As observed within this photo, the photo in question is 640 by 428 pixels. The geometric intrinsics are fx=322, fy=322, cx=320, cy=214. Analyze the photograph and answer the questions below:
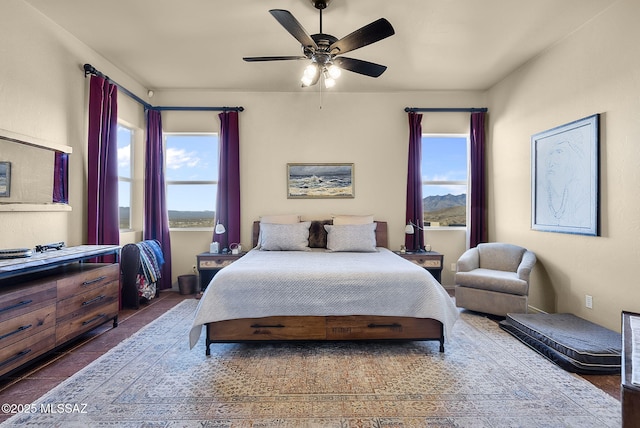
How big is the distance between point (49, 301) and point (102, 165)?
172 centimetres

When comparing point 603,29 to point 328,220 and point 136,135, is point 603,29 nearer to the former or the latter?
point 328,220

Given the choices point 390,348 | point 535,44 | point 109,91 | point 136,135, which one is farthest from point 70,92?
point 535,44

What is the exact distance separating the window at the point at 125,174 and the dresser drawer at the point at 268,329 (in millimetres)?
2722

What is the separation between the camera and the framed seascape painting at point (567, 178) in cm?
299

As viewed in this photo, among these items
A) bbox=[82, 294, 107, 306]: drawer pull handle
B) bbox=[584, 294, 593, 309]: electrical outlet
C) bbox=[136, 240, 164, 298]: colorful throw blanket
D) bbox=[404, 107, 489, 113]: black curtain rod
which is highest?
Result: bbox=[404, 107, 489, 113]: black curtain rod

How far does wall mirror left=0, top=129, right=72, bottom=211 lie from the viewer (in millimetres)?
2537

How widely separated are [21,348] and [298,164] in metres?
3.54

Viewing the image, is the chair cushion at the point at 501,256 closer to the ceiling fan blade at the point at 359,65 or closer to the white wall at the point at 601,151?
the white wall at the point at 601,151

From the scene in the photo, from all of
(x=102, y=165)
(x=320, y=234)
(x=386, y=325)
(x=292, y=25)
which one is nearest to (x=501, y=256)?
(x=386, y=325)

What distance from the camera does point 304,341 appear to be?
2.82 metres

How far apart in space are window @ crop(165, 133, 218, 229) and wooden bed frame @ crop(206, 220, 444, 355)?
8.56ft

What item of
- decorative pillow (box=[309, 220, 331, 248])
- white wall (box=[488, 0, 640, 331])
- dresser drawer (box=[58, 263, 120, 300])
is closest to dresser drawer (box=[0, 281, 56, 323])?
dresser drawer (box=[58, 263, 120, 300])

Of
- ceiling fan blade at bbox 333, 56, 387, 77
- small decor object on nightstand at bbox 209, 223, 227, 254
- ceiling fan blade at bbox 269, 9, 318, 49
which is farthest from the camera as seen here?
small decor object on nightstand at bbox 209, 223, 227, 254

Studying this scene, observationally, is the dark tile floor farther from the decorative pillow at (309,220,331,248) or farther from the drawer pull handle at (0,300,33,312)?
the decorative pillow at (309,220,331,248)
